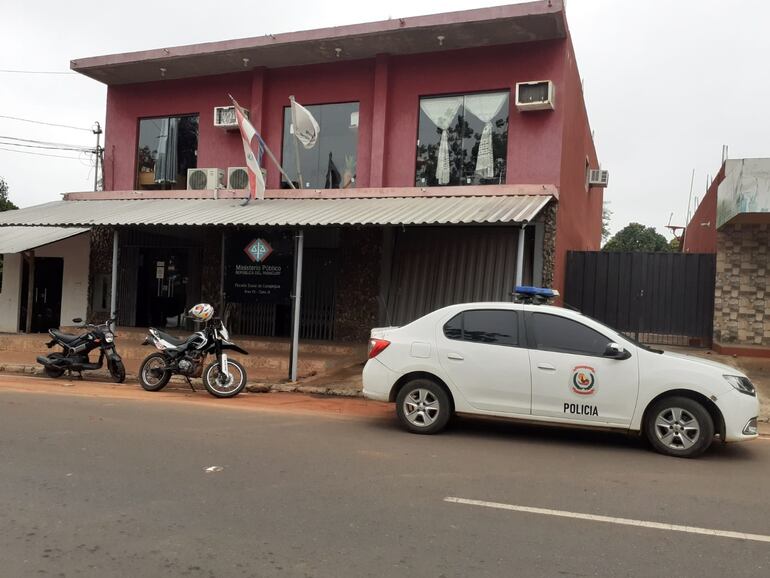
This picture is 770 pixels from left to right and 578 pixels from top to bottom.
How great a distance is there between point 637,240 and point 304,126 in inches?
2084

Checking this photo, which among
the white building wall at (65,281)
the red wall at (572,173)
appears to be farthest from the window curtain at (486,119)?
the white building wall at (65,281)

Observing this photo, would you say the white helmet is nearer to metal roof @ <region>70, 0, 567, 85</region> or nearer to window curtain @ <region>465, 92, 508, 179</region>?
window curtain @ <region>465, 92, 508, 179</region>

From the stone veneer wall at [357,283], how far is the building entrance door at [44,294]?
8020 mm

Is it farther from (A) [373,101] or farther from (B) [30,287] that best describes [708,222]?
(B) [30,287]

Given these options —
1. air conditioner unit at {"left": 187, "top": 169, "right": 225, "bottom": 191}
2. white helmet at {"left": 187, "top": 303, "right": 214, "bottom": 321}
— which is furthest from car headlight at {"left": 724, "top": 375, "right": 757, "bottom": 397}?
air conditioner unit at {"left": 187, "top": 169, "right": 225, "bottom": 191}

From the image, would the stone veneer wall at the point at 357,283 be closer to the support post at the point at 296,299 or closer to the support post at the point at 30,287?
the support post at the point at 296,299

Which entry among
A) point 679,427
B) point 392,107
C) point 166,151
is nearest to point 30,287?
point 166,151

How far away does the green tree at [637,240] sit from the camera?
5794 cm

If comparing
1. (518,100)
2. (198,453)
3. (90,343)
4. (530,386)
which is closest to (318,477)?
(198,453)

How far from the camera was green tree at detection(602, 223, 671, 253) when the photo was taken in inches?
2281

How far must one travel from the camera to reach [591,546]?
13.0ft

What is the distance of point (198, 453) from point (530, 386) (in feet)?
11.5

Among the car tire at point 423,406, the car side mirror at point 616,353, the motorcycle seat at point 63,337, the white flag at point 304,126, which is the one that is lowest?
the car tire at point 423,406

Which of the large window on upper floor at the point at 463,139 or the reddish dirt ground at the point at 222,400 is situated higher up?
the large window on upper floor at the point at 463,139
